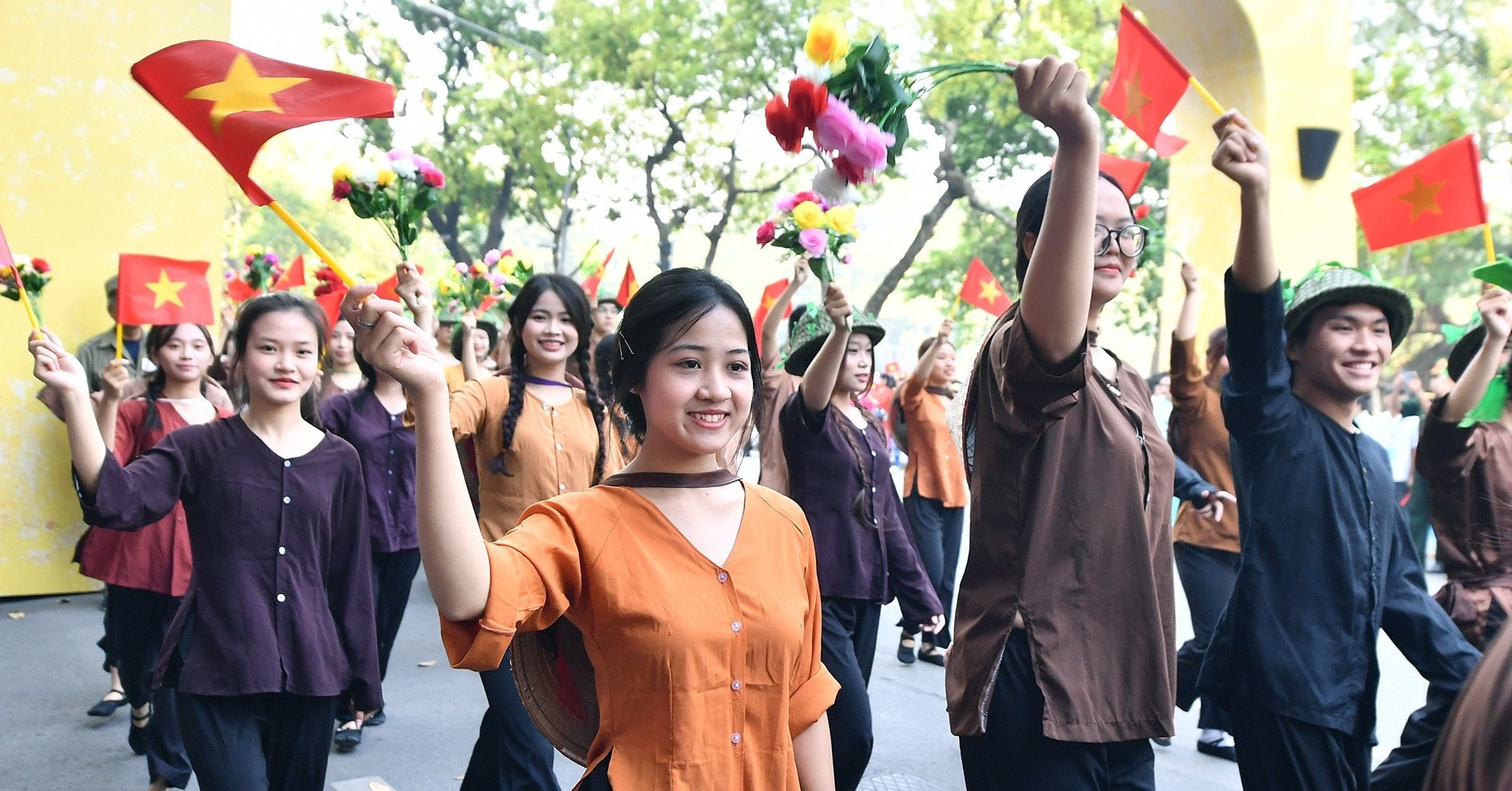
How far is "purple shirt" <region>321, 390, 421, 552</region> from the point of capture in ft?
18.7

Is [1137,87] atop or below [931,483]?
atop

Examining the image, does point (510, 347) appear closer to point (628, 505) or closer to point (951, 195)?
point (628, 505)

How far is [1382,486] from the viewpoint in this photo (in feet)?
10.2

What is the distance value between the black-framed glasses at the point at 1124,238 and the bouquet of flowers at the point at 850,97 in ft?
1.56

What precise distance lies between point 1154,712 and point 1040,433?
→ 61cm

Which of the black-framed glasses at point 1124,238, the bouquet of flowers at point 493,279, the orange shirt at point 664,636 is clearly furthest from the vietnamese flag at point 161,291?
the black-framed glasses at point 1124,238

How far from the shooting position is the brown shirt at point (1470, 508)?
3.83 meters

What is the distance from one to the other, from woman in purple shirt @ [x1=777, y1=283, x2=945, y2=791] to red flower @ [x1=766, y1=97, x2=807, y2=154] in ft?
6.10

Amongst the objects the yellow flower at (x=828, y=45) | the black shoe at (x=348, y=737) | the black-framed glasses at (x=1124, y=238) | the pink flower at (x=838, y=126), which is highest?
the yellow flower at (x=828, y=45)

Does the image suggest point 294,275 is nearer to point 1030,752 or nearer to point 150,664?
point 150,664

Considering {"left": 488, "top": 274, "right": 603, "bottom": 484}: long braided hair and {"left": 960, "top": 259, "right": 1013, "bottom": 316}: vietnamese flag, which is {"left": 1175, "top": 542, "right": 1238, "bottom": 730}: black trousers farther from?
{"left": 488, "top": 274, "right": 603, "bottom": 484}: long braided hair

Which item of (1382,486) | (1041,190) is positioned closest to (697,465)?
(1041,190)

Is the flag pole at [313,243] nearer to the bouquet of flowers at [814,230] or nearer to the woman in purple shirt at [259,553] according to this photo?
the woman in purple shirt at [259,553]

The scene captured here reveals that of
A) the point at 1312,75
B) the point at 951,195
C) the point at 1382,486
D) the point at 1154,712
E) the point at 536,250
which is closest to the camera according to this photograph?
the point at 1154,712
